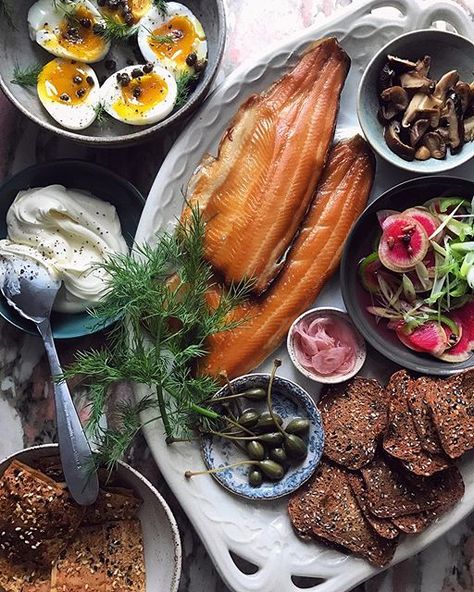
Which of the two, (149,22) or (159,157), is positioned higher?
(149,22)

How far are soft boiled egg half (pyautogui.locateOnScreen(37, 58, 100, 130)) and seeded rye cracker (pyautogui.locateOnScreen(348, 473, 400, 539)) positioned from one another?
1.18 metres

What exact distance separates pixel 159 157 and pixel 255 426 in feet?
2.63

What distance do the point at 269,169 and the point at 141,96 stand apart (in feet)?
1.26

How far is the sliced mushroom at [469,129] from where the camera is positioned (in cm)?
226

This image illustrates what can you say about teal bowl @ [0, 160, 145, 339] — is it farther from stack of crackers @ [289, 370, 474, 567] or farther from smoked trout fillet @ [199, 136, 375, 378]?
stack of crackers @ [289, 370, 474, 567]

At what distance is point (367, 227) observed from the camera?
2342 mm

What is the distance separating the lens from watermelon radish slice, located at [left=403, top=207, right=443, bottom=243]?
225cm

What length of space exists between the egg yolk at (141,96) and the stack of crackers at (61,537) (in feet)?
3.09

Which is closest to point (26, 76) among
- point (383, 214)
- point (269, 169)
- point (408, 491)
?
point (269, 169)

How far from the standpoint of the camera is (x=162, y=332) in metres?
2.27

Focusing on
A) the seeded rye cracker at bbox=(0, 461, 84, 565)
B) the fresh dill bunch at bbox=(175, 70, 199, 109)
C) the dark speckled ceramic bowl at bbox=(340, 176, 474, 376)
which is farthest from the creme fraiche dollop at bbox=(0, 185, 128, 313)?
the dark speckled ceramic bowl at bbox=(340, 176, 474, 376)

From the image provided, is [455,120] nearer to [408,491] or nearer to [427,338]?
[427,338]

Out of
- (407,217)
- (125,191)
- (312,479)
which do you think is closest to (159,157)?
(125,191)

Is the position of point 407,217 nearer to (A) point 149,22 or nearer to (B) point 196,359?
(B) point 196,359
